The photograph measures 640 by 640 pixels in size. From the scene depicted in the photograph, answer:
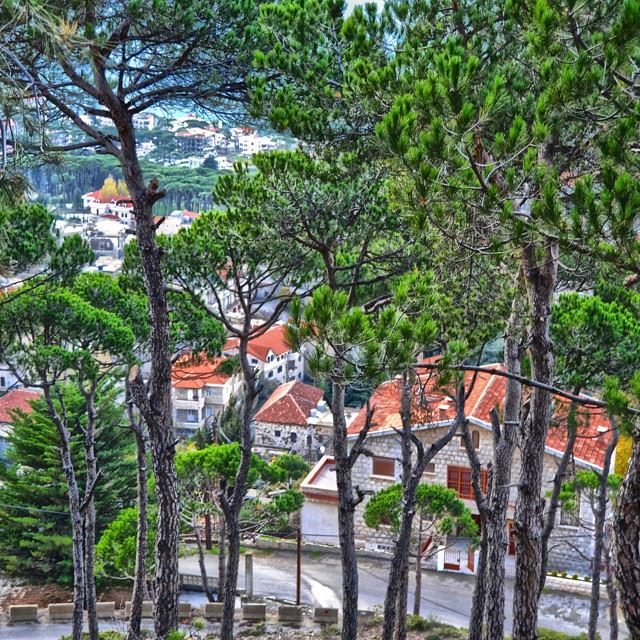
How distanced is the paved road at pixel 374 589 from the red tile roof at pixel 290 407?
399 inches

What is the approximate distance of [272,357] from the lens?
39938mm

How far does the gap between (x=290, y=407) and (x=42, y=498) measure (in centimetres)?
1253

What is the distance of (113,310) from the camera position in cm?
1150

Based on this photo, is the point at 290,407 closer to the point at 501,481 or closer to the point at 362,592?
the point at 362,592

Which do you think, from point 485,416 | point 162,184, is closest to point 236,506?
point 485,416

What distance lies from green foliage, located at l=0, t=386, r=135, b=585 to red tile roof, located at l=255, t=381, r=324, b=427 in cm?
1058

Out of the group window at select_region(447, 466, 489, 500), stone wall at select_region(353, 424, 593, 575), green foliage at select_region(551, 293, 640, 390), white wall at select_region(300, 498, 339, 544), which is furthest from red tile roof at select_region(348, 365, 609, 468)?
green foliage at select_region(551, 293, 640, 390)

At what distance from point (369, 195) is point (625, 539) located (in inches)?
200

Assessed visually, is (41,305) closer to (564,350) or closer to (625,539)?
(564,350)

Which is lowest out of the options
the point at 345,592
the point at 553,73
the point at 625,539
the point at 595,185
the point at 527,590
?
the point at 345,592

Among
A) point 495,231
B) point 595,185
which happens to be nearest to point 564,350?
point 495,231

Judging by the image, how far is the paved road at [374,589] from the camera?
15797 millimetres

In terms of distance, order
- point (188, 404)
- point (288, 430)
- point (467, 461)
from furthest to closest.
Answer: point (188, 404)
point (288, 430)
point (467, 461)

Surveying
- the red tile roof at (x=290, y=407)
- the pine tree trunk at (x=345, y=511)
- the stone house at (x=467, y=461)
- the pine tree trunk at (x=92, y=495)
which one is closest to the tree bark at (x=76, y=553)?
the pine tree trunk at (x=92, y=495)
